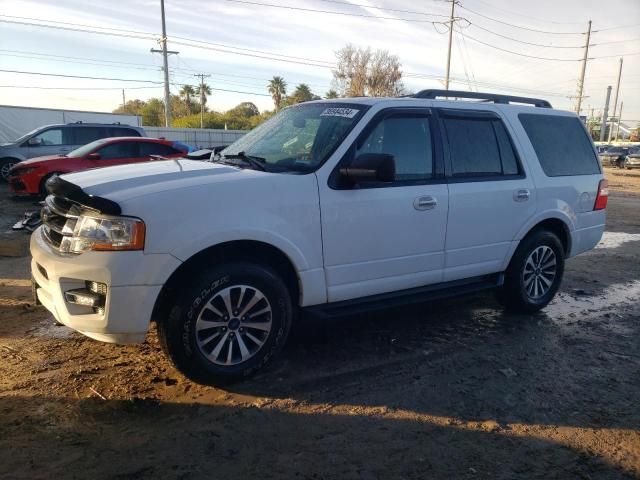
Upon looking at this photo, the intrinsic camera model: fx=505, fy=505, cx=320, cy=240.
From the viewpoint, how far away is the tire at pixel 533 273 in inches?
200

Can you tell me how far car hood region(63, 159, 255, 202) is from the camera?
322cm

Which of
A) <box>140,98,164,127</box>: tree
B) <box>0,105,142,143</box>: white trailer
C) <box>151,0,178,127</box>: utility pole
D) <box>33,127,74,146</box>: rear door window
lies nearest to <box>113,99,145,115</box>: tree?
<box>140,98,164,127</box>: tree

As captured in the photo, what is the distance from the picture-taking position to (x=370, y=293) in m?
4.07

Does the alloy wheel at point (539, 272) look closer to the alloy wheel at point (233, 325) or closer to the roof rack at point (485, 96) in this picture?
the roof rack at point (485, 96)

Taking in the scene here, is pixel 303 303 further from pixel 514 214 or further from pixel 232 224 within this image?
pixel 514 214

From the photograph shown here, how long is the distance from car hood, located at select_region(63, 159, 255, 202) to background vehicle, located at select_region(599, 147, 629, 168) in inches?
1718

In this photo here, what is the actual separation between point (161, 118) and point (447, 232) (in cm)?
7535

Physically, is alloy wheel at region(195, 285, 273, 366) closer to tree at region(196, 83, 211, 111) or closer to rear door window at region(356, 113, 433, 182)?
rear door window at region(356, 113, 433, 182)

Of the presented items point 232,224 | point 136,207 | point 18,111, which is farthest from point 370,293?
point 18,111

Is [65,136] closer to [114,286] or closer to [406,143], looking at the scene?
[406,143]

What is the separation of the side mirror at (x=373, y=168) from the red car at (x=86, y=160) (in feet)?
29.2

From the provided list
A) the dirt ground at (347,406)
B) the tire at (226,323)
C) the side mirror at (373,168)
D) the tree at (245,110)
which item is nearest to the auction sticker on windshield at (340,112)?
the side mirror at (373,168)

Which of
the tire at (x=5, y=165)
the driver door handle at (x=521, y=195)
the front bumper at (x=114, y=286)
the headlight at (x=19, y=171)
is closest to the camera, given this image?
the front bumper at (x=114, y=286)

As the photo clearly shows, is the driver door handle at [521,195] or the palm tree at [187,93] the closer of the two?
the driver door handle at [521,195]
